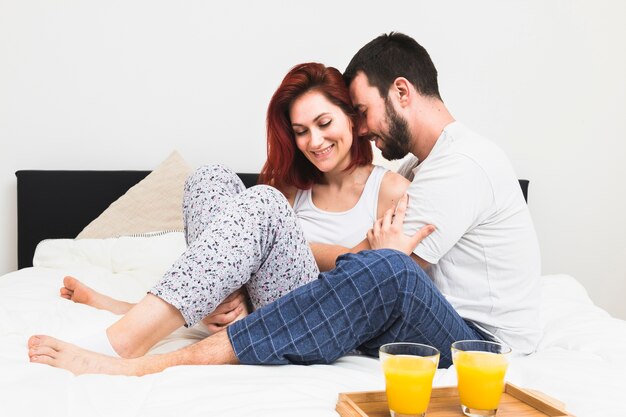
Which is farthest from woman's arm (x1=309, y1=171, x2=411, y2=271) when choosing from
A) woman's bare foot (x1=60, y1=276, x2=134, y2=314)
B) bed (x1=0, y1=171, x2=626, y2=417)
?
woman's bare foot (x1=60, y1=276, x2=134, y2=314)

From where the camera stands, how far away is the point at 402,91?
71.4 inches

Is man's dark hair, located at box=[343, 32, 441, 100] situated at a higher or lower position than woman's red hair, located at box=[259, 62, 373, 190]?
higher

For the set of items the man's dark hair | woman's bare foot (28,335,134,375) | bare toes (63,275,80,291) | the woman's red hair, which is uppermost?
the man's dark hair

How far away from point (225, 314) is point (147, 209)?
1.22 meters

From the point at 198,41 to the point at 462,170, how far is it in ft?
5.50

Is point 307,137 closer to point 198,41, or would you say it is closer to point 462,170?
point 462,170

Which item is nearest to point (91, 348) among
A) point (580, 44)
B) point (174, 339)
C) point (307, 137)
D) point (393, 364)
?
point (174, 339)

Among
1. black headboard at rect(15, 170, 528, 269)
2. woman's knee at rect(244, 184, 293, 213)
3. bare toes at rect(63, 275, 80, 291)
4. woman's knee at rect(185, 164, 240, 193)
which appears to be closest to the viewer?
woman's knee at rect(244, 184, 293, 213)

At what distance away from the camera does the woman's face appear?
1.88 meters

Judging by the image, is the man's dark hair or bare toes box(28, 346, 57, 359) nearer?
bare toes box(28, 346, 57, 359)

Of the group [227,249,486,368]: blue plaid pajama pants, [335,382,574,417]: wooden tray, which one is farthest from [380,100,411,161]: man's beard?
[335,382,574,417]: wooden tray

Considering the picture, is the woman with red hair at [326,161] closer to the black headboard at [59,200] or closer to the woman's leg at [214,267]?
the woman's leg at [214,267]

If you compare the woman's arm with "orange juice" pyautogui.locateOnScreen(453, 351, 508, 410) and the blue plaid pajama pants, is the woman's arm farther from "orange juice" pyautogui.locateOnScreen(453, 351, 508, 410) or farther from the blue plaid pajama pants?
"orange juice" pyautogui.locateOnScreen(453, 351, 508, 410)

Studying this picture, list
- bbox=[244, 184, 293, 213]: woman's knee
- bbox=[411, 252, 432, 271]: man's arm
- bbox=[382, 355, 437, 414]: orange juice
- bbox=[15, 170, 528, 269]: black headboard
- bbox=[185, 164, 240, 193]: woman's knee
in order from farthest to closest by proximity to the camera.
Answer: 1. bbox=[15, 170, 528, 269]: black headboard
2. bbox=[185, 164, 240, 193]: woman's knee
3. bbox=[411, 252, 432, 271]: man's arm
4. bbox=[244, 184, 293, 213]: woman's knee
5. bbox=[382, 355, 437, 414]: orange juice
